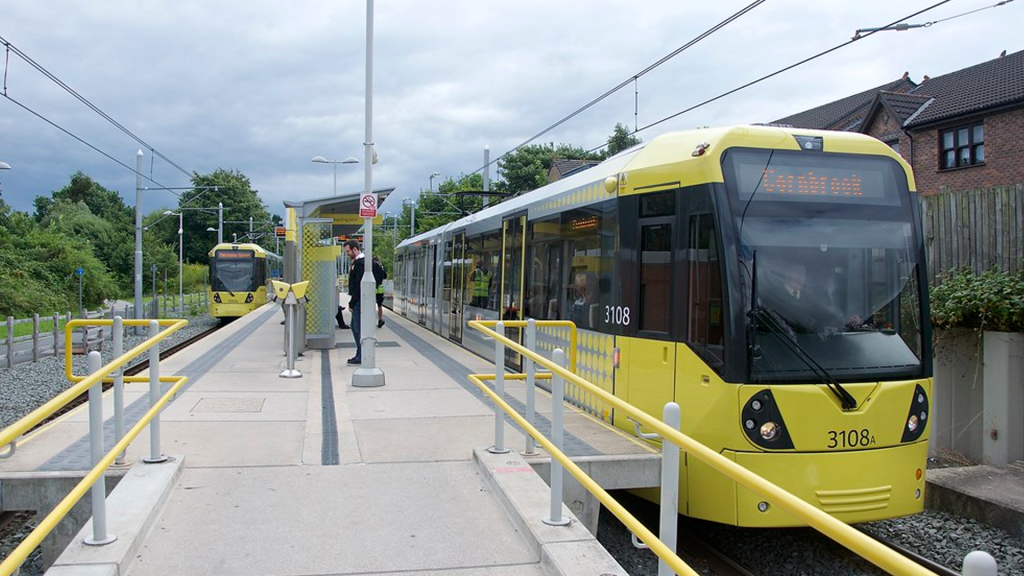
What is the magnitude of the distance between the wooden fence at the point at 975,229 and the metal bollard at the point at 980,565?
7.63 meters

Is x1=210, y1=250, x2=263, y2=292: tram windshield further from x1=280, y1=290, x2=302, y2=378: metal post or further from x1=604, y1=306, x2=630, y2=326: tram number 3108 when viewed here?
x1=604, y1=306, x2=630, y2=326: tram number 3108

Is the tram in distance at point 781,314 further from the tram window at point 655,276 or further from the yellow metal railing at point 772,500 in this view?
the yellow metal railing at point 772,500

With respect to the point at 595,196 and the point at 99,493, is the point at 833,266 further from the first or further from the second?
the point at 99,493

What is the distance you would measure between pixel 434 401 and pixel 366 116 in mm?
4118

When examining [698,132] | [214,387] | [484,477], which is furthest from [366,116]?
[484,477]

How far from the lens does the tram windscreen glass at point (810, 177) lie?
5.94 meters

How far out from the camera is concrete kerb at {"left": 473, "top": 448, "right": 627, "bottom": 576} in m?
4.09

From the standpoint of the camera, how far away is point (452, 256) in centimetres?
1709

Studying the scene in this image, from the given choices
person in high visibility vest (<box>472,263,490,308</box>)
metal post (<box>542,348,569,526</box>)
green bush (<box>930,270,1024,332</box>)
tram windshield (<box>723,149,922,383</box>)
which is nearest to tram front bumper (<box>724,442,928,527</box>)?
tram windshield (<box>723,149,922,383</box>)

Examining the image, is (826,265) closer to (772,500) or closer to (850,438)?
(850,438)

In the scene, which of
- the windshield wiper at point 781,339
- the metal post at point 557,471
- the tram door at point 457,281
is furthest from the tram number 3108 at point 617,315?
the tram door at point 457,281

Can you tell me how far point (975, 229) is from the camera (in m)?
9.27

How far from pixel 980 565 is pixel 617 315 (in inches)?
211

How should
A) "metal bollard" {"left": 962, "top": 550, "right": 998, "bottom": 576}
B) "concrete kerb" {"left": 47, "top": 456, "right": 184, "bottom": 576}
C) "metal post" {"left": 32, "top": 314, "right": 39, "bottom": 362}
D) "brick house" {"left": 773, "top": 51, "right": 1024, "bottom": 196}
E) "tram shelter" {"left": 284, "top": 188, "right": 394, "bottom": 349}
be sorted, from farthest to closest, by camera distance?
"brick house" {"left": 773, "top": 51, "right": 1024, "bottom": 196} → "metal post" {"left": 32, "top": 314, "right": 39, "bottom": 362} → "tram shelter" {"left": 284, "top": 188, "right": 394, "bottom": 349} → "concrete kerb" {"left": 47, "top": 456, "right": 184, "bottom": 576} → "metal bollard" {"left": 962, "top": 550, "right": 998, "bottom": 576}
